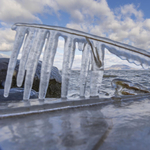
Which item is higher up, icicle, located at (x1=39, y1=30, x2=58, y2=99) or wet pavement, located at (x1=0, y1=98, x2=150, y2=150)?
icicle, located at (x1=39, y1=30, x2=58, y2=99)

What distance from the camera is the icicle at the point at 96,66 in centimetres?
334

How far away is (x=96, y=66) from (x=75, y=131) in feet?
6.38

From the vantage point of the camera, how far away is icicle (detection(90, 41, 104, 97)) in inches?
132

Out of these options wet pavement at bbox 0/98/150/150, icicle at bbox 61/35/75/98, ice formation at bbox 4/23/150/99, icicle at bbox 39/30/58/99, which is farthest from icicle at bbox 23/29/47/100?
wet pavement at bbox 0/98/150/150

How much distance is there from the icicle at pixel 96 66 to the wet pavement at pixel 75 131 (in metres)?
1.03

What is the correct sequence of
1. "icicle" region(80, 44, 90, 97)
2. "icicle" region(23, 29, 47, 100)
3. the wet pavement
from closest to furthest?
the wet pavement → "icicle" region(23, 29, 47, 100) → "icicle" region(80, 44, 90, 97)

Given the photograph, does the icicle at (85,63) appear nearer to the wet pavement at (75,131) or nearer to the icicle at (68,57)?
the icicle at (68,57)

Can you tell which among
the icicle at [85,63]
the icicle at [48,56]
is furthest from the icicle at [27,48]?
the icicle at [85,63]

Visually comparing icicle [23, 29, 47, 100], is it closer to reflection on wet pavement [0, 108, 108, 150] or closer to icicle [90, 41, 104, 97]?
reflection on wet pavement [0, 108, 108, 150]

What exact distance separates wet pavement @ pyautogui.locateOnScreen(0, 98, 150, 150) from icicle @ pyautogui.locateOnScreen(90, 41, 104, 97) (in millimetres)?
1030

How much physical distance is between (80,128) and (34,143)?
2.24 feet

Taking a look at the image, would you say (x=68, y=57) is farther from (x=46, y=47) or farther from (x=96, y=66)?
(x=96, y=66)

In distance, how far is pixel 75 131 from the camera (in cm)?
204

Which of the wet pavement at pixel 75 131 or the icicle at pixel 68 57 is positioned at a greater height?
the icicle at pixel 68 57
